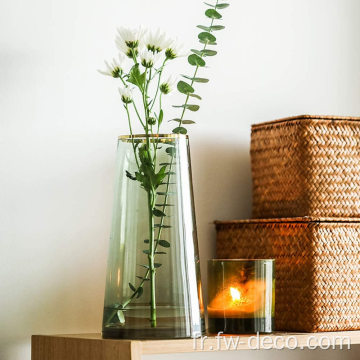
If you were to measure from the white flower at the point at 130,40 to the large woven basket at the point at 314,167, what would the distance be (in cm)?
37

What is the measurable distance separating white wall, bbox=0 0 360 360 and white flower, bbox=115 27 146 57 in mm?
194

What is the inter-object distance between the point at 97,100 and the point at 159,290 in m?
0.42

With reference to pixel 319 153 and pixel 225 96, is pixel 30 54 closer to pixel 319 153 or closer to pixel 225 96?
pixel 225 96

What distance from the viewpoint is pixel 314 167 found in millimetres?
1414

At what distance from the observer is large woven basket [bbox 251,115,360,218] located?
142 cm

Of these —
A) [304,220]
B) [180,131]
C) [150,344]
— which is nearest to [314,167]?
[304,220]

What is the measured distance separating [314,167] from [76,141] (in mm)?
455

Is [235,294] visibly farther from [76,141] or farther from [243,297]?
[76,141]

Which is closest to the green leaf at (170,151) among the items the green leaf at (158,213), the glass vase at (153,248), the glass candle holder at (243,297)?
the glass vase at (153,248)

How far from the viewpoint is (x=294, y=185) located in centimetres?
143

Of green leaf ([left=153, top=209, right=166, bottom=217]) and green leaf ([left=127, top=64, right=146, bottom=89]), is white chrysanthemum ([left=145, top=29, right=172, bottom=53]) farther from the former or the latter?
green leaf ([left=153, top=209, right=166, bottom=217])

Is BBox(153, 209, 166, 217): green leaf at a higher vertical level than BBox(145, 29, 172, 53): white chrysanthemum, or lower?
lower

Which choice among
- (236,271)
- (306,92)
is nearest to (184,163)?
(236,271)
